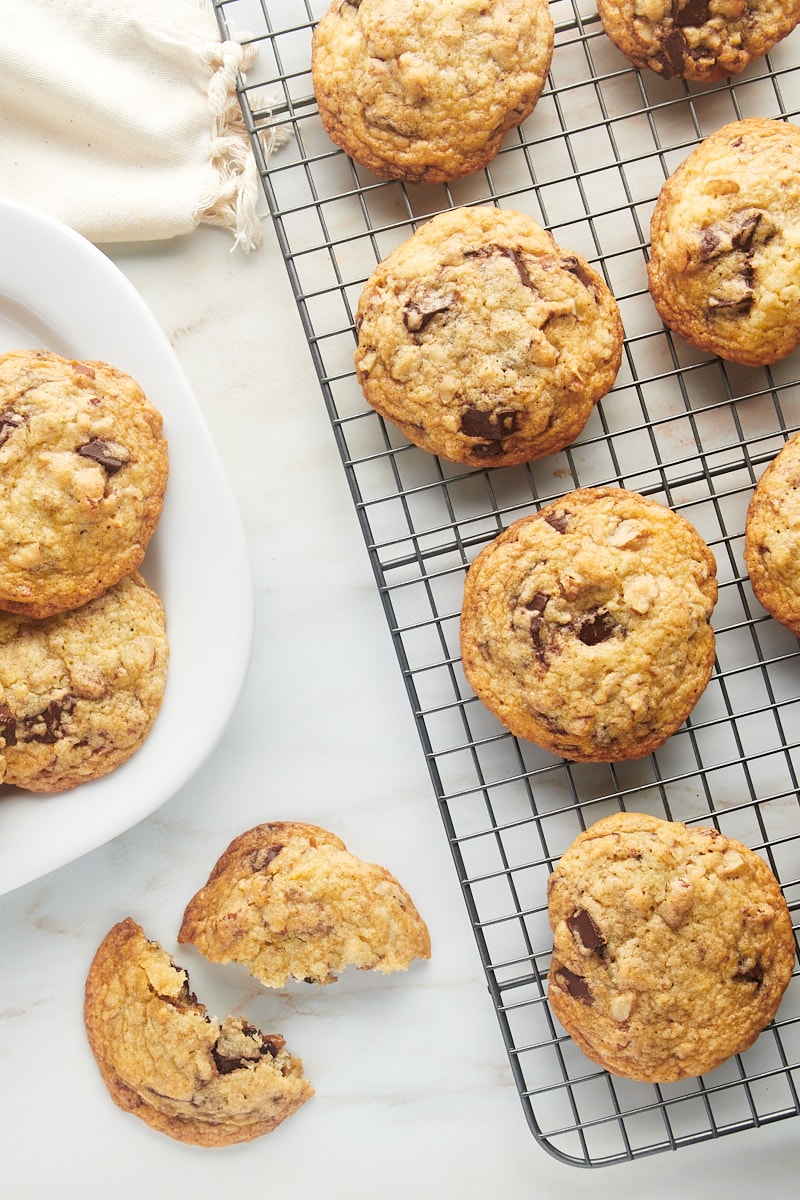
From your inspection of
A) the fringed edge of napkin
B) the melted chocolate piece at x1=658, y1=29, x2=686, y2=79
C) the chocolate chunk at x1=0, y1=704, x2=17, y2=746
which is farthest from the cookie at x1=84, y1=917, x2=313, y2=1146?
the melted chocolate piece at x1=658, y1=29, x2=686, y2=79

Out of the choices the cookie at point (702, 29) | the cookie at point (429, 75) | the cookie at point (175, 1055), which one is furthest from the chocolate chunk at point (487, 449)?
the cookie at point (175, 1055)

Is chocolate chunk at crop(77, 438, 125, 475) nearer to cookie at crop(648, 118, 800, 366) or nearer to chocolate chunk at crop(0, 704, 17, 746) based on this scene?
chocolate chunk at crop(0, 704, 17, 746)

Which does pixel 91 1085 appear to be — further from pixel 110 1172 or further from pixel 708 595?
pixel 708 595

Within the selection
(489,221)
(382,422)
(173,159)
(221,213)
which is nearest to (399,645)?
(382,422)

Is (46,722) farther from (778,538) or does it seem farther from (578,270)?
(778,538)

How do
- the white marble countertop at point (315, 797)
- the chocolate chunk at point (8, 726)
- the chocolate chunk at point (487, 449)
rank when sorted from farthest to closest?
the white marble countertop at point (315, 797) < the chocolate chunk at point (487, 449) < the chocolate chunk at point (8, 726)

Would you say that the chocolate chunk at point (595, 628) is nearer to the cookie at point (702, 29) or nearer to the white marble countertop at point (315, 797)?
the white marble countertop at point (315, 797)
